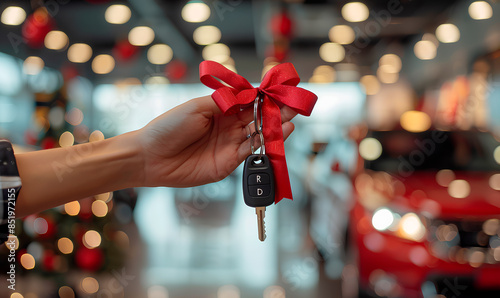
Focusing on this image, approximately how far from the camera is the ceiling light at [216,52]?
22.6ft

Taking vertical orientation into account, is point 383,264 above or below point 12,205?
below

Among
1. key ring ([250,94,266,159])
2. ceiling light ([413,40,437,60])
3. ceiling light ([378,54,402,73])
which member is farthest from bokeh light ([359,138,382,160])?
ceiling light ([378,54,402,73])

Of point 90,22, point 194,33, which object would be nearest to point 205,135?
point 90,22

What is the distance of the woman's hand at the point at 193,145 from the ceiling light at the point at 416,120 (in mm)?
6122

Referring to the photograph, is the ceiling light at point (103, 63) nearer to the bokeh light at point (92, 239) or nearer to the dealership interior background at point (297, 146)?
the dealership interior background at point (297, 146)

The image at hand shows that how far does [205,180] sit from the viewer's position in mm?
1146

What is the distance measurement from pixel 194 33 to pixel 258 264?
15.3ft

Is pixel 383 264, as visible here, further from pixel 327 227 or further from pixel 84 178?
pixel 84 178

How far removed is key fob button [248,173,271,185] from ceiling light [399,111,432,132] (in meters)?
6.27

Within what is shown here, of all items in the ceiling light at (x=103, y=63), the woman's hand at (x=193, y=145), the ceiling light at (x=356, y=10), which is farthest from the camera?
the ceiling light at (x=103, y=63)

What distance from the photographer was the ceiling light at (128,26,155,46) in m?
5.47

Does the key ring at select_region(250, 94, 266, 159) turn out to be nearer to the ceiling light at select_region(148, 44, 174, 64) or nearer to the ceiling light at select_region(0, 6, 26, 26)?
the ceiling light at select_region(0, 6, 26, 26)

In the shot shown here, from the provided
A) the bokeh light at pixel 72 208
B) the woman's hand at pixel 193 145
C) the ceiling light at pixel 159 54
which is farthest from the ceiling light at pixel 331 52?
the woman's hand at pixel 193 145

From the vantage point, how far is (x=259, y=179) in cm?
90
